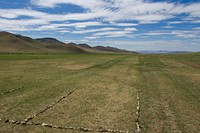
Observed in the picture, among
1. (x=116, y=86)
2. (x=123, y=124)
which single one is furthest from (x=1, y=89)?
(x=123, y=124)

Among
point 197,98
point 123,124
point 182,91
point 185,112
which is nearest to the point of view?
point 123,124

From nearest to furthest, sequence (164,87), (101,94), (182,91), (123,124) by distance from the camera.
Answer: (123,124) → (101,94) → (182,91) → (164,87)

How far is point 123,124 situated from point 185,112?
454cm

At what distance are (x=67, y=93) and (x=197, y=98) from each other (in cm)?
1052

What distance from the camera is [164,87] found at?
877 inches

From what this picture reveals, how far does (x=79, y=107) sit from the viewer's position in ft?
48.6

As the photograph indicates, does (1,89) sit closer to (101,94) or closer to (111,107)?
(101,94)

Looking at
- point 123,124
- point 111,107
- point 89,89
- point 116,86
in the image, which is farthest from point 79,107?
point 116,86

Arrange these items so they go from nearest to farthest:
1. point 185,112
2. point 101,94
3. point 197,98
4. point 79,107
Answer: point 185,112
point 79,107
point 197,98
point 101,94

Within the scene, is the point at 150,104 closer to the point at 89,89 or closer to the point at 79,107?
the point at 79,107

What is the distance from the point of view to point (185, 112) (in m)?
13.7

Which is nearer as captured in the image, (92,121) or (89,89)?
(92,121)

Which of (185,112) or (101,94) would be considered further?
(101,94)

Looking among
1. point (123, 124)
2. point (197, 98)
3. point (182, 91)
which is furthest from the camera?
point (182, 91)
